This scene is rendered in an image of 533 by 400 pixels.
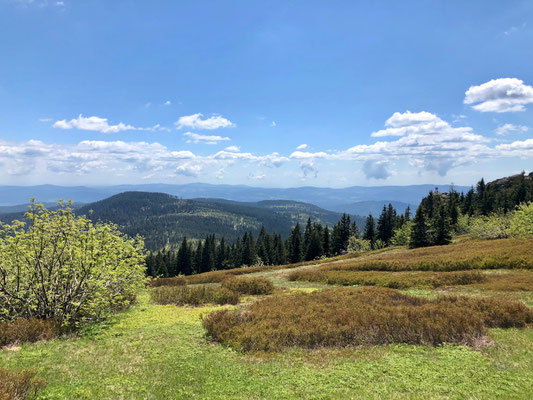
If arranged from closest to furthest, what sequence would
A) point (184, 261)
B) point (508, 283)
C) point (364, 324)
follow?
1. point (364, 324)
2. point (508, 283)
3. point (184, 261)

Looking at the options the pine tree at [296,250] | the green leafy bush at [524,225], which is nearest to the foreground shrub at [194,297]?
the green leafy bush at [524,225]

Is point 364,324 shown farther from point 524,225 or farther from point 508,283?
point 524,225

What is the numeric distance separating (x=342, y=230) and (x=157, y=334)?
87.0 metres

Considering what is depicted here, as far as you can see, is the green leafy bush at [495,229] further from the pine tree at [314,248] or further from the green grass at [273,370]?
the green grass at [273,370]

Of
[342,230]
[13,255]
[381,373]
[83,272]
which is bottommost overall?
[342,230]

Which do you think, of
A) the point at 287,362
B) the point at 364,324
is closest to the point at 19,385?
the point at 287,362

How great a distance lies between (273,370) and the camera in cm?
1022

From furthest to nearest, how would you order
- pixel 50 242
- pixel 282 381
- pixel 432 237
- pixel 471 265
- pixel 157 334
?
pixel 432 237, pixel 471 265, pixel 50 242, pixel 157 334, pixel 282 381

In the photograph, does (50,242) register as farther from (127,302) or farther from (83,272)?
(127,302)

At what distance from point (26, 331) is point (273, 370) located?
12093 mm

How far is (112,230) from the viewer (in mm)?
18969

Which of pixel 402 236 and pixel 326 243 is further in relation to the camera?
pixel 326 243

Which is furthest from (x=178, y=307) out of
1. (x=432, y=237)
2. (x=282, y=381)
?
(x=432, y=237)

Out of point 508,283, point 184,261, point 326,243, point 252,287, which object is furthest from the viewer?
point 184,261
